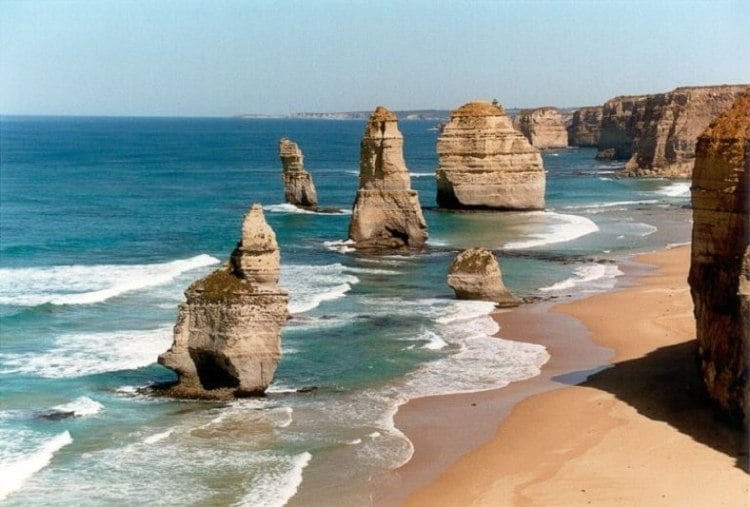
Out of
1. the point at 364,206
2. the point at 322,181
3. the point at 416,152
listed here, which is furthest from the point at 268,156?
the point at 364,206

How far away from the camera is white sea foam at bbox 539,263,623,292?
132ft

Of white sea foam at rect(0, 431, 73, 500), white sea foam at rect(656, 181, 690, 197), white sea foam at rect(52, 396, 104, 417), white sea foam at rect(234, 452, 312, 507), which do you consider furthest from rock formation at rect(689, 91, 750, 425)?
white sea foam at rect(656, 181, 690, 197)

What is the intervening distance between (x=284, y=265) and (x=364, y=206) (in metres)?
6.76

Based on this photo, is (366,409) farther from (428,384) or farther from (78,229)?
(78,229)

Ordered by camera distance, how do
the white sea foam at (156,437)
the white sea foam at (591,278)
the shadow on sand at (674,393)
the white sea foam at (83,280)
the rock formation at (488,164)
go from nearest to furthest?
the shadow on sand at (674,393), the white sea foam at (156,437), the white sea foam at (83,280), the white sea foam at (591,278), the rock formation at (488,164)

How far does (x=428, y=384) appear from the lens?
25703 mm

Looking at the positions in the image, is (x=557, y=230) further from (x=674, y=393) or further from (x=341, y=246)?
(x=674, y=393)

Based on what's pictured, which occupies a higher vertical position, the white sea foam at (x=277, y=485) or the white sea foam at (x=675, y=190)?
the white sea foam at (x=277, y=485)

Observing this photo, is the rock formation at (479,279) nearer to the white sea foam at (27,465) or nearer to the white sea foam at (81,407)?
the white sea foam at (81,407)

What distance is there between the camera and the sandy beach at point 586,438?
58.0 feet

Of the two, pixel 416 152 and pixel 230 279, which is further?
pixel 416 152

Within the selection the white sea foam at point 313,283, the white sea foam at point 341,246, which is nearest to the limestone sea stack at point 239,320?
the white sea foam at point 313,283

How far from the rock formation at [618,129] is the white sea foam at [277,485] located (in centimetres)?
11111

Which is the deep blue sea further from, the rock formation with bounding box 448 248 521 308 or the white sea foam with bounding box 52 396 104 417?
the rock formation with bounding box 448 248 521 308
